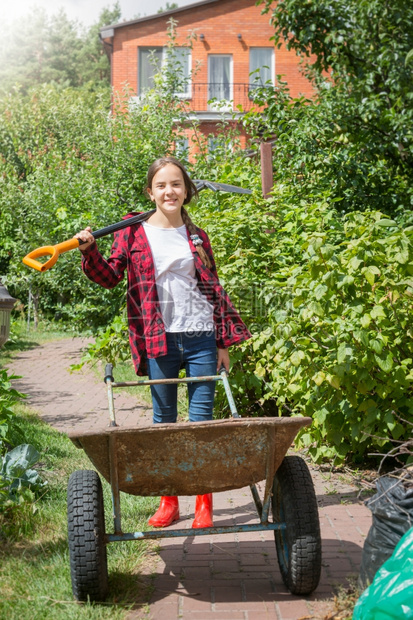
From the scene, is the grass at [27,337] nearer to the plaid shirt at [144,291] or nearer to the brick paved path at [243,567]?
the brick paved path at [243,567]

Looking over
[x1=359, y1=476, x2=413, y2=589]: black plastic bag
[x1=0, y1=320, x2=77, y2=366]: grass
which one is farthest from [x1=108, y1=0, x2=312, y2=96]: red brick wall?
[x1=359, y1=476, x2=413, y2=589]: black plastic bag

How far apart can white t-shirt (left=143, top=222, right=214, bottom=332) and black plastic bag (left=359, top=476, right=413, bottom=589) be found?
1.30m

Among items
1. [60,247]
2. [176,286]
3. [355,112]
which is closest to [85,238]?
[60,247]

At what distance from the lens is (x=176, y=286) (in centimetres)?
361

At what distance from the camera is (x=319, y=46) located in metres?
8.15

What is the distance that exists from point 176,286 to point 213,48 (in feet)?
81.2

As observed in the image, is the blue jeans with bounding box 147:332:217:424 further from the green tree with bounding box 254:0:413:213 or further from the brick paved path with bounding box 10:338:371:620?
the green tree with bounding box 254:0:413:213

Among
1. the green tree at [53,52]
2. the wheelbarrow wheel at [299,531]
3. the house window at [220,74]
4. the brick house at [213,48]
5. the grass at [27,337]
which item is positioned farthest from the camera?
the green tree at [53,52]

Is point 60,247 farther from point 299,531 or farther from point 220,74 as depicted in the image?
point 220,74

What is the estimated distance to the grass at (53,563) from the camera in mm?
2828

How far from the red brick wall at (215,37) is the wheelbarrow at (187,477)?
24.8 meters

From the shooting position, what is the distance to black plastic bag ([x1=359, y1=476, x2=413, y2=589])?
8.50 ft

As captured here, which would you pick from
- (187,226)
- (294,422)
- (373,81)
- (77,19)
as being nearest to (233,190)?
(187,226)

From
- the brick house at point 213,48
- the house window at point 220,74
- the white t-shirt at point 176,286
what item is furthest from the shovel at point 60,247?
the house window at point 220,74
